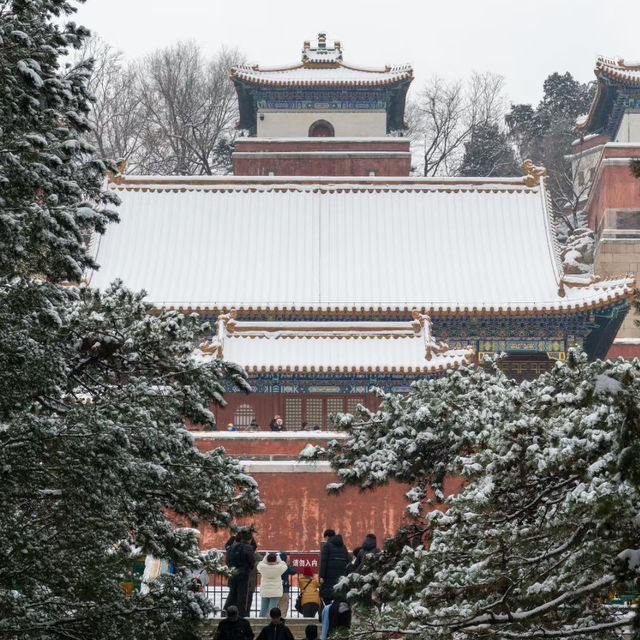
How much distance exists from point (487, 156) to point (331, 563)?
36.0 metres

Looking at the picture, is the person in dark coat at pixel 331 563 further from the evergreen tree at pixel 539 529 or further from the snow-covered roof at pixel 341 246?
the snow-covered roof at pixel 341 246

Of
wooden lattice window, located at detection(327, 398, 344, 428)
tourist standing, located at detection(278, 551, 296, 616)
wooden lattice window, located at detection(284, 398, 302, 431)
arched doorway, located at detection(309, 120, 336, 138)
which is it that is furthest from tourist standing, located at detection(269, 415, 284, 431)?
arched doorway, located at detection(309, 120, 336, 138)

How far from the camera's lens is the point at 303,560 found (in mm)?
17688

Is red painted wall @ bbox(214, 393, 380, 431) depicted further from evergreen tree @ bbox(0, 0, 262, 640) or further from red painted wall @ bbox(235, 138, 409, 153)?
evergreen tree @ bbox(0, 0, 262, 640)

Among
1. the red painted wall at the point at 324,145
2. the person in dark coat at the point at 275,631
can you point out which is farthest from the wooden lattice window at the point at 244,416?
the red painted wall at the point at 324,145

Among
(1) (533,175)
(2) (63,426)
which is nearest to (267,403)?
(1) (533,175)

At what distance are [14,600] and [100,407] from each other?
1388 mm

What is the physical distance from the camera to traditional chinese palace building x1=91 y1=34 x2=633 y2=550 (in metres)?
21.1

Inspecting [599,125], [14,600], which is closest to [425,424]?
[14,600]

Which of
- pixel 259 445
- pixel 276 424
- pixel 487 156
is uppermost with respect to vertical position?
pixel 487 156

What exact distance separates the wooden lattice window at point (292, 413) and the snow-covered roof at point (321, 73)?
14276 mm

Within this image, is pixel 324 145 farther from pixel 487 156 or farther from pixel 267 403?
pixel 487 156

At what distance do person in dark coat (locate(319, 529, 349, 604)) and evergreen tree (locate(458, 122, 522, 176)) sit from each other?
35.2 meters

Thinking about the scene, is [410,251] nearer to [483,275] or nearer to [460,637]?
[483,275]
